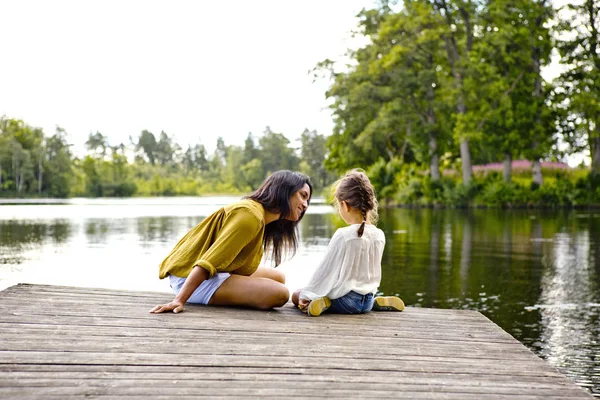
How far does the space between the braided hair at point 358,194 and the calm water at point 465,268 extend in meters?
1.94

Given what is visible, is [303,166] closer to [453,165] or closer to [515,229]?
[453,165]

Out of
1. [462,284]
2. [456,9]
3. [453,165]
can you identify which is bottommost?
[462,284]

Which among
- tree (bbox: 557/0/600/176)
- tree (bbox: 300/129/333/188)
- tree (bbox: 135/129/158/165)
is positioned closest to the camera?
tree (bbox: 557/0/600/176)

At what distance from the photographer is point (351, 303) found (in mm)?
5035

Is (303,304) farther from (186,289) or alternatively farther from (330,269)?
(186,289)

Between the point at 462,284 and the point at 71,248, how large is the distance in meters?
9.20

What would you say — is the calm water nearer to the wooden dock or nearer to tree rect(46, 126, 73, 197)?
the wooden dock

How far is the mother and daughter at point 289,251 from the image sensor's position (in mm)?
4895

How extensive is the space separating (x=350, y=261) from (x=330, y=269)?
16 centimetres

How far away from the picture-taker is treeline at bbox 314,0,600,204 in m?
32.8

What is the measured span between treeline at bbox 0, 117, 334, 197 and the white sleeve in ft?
190

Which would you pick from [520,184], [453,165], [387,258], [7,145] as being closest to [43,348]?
[387,258]

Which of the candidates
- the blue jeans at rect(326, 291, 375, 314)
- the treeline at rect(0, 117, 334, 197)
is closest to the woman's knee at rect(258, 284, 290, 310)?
the blue jeans at rect(326, 291, 375, 314)

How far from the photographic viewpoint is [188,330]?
→ 414 centimetres
